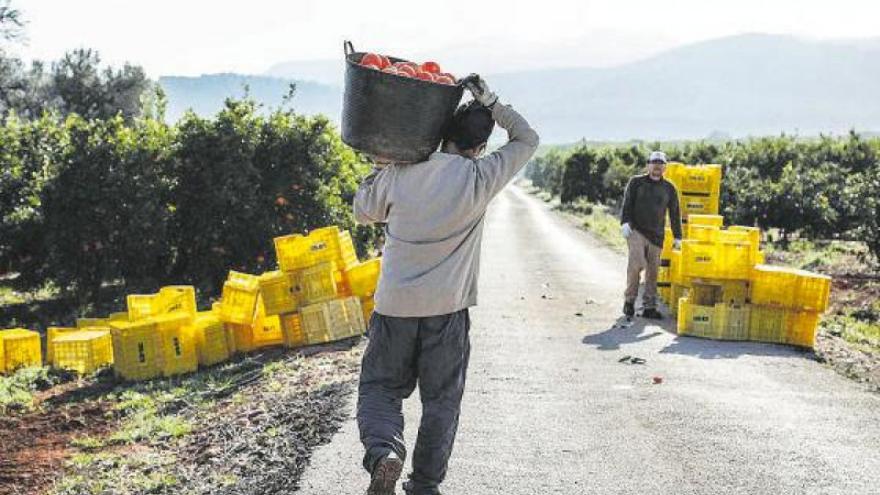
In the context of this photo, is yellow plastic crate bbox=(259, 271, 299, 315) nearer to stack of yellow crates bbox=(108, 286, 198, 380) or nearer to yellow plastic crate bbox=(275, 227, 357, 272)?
yellow plastic crate bbox=(275, 227, 357, 272)

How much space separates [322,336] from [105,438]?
312 centimetres

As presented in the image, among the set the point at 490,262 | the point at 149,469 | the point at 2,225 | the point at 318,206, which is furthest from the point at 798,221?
the point at 149,469

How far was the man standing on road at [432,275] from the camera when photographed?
425 cm

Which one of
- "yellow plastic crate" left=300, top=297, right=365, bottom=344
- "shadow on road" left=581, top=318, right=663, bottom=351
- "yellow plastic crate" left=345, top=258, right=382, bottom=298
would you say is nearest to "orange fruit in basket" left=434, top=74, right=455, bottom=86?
"shadow on road" left=581, top=318, right=663, bottom=351

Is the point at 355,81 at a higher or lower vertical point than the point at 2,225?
higher

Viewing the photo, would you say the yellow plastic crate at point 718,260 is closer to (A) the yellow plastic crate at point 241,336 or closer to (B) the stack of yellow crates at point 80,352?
(A) the yellow plastic crate at point 241,336

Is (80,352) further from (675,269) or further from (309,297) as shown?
(675,269)

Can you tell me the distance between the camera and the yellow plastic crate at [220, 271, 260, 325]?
418 inches

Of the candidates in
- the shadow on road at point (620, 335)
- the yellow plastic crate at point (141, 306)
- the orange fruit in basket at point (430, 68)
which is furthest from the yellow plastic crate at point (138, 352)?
the orange fruit in basket at point (430, 68)

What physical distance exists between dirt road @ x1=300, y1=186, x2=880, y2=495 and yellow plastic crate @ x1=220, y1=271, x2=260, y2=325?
9.15 feet

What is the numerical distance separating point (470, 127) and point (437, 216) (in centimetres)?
49

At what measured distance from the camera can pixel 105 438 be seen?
25.9 ft

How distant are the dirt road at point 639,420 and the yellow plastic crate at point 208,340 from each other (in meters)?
3.21

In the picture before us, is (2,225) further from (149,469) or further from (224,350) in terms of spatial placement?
(149,469)
